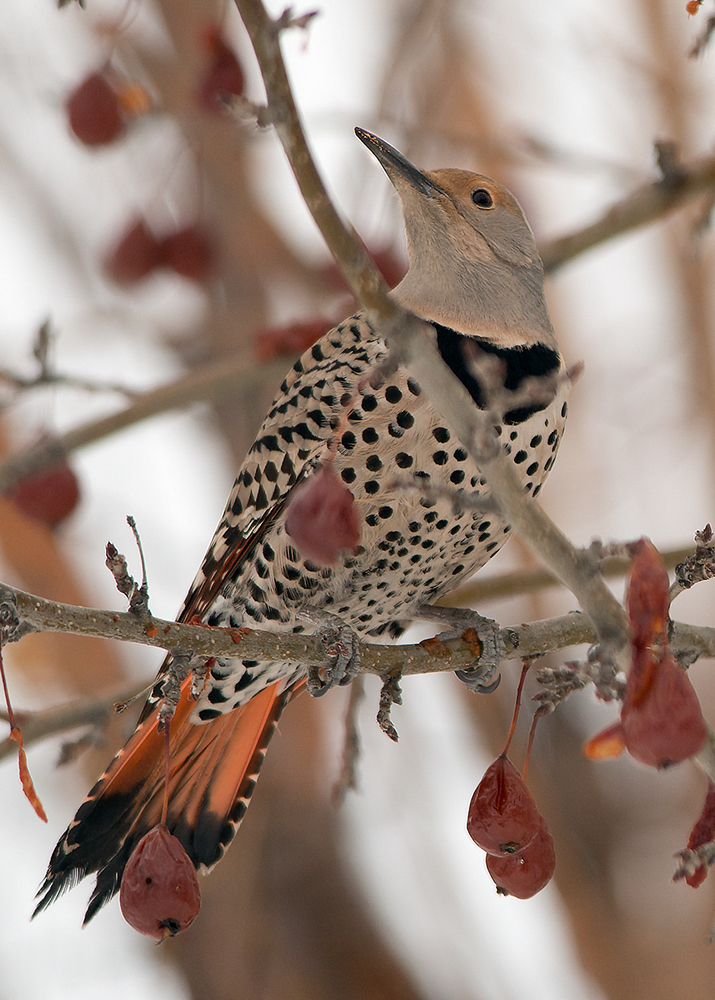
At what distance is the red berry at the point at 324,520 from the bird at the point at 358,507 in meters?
0.68

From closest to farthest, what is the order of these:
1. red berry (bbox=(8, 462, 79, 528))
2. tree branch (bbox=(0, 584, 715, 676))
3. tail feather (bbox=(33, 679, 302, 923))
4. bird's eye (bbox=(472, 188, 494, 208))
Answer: tree branch (bbox=(0, 584, 715, 676)) → tail feather (bbox=(33, 679, 302, 923)) → bird's eye (bbox=(472, 188, 494, 208)) → red berry (bbox=(8, 462, 79, 528))

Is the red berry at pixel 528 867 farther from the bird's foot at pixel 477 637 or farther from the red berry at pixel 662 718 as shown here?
the red berry at pixel 662 718

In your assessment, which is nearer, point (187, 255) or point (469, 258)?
point (469, 258)

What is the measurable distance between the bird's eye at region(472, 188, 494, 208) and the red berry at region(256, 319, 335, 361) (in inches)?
25.5

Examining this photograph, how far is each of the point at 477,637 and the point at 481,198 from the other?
1492 millimetres

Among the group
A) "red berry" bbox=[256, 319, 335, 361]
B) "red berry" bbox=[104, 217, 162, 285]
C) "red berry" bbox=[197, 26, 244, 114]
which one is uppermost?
"red berry" bbox=[197, 26, 244, 114]

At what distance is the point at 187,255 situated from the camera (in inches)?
171

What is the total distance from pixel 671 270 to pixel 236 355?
2.15 m

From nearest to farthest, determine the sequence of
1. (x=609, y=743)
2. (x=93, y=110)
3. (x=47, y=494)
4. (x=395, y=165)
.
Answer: (x=609, y=743)
(x=395, y=165)
(x=47, y=494)
(x=93, y=110)

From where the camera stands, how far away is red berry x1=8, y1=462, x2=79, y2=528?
3652 mm

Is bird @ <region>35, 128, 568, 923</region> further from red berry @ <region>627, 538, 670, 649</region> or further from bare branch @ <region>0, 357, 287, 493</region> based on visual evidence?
red berry @ <region>627, 538, 670, 649</region>

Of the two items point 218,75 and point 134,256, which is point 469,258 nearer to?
point 218,75

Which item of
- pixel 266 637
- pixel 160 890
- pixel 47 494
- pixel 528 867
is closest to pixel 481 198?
pixel 47 494

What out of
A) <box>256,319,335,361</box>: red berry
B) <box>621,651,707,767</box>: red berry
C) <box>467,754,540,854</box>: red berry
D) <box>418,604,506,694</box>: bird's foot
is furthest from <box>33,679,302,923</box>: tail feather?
<box>621,651,707,767</box>: red berry
